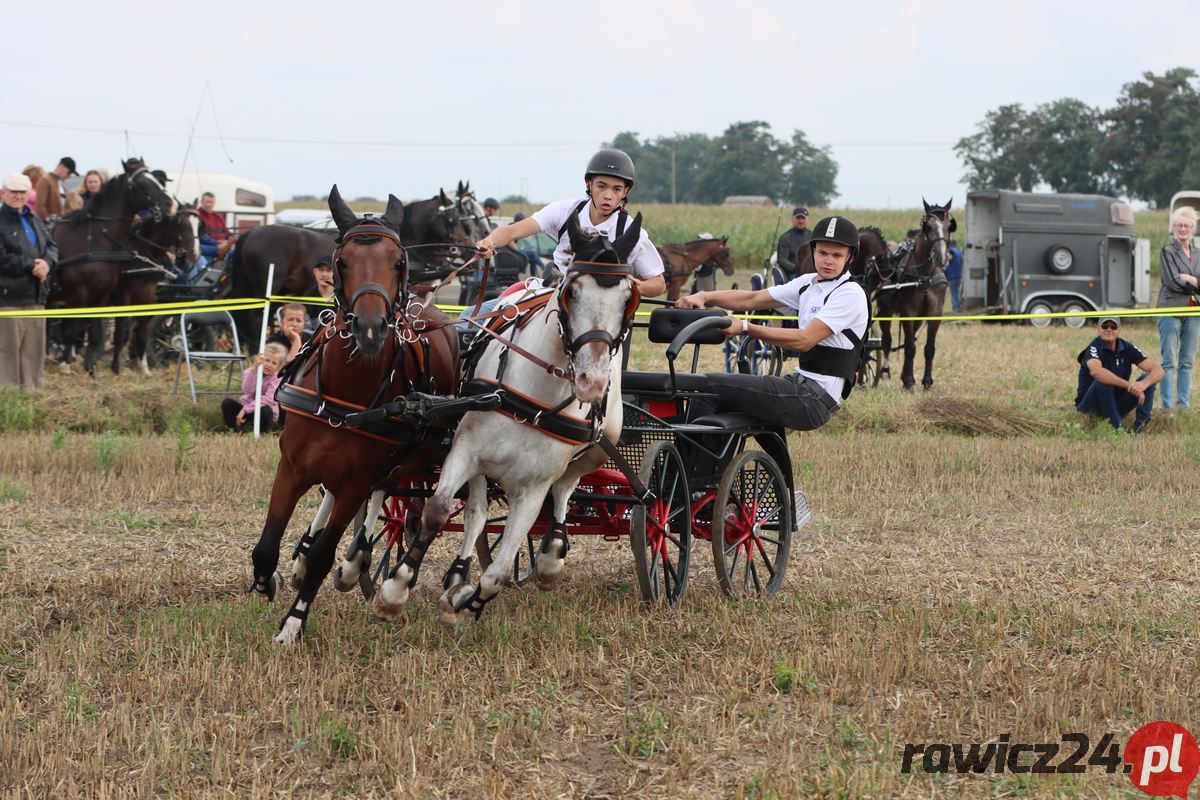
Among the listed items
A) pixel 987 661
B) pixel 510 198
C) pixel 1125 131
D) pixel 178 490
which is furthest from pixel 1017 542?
pixel 1125 131

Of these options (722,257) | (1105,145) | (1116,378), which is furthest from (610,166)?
(1105,145)

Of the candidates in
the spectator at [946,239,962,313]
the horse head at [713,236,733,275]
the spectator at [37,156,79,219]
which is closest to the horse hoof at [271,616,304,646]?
the spectator at [37,156,79,219]

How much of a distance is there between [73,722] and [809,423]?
12.8ft

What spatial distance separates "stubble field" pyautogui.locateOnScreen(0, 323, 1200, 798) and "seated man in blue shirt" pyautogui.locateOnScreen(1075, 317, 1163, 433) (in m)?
3.38

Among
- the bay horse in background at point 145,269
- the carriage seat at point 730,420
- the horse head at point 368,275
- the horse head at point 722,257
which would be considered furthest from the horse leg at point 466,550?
the horse head at point 722,257

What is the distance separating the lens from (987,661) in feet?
19.5

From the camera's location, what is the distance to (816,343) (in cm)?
725

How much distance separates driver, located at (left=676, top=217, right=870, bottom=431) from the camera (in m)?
7.21

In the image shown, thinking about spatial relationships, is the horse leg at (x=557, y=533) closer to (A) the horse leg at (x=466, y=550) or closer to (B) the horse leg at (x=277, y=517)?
(A) the horse leg at (x=466, y=550)

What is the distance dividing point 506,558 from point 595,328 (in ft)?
3.81

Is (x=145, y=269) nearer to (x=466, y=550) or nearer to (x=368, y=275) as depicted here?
(x=466, y=550)

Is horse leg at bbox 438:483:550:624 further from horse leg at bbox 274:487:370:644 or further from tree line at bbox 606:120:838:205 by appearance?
tree line at bbox 606:120:838:205

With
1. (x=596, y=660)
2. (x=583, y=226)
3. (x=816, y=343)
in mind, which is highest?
(x=583, y=226)

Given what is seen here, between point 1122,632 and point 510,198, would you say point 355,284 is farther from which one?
point 510,198
